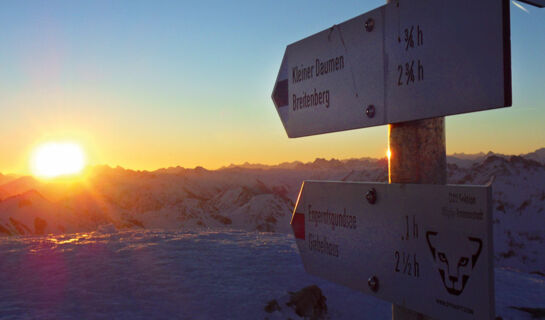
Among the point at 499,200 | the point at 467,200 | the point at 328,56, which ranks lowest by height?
the point at 499,200

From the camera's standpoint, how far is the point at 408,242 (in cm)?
193

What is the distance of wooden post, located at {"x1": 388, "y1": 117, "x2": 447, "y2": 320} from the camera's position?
6.33 feet

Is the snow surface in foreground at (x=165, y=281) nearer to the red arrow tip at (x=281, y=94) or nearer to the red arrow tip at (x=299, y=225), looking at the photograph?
the red arrow tip at (x=299, y=225)

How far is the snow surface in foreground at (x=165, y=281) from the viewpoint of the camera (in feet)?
19.4

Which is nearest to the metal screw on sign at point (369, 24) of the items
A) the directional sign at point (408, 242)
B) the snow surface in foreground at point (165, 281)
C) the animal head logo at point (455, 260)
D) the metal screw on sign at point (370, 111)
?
the metal screw on sign at point (370, 111)

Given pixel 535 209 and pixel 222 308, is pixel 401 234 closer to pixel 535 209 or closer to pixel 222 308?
pixel 222 308

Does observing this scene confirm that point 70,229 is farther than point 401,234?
Yes

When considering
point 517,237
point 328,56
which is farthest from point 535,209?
point 328,56

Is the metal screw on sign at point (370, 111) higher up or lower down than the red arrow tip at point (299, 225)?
higher up

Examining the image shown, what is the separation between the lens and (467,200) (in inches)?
65.4

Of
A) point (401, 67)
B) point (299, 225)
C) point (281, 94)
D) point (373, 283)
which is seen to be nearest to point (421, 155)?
point (401, 67)

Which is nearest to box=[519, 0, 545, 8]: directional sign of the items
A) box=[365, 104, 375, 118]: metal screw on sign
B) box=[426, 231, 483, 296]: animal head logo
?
box=[365, 104, 375, 118]: metal screw on sign

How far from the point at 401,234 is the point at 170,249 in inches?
296

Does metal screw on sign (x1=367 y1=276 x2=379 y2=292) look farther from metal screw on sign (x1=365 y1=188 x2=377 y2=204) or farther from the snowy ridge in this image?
the snowy ridge
